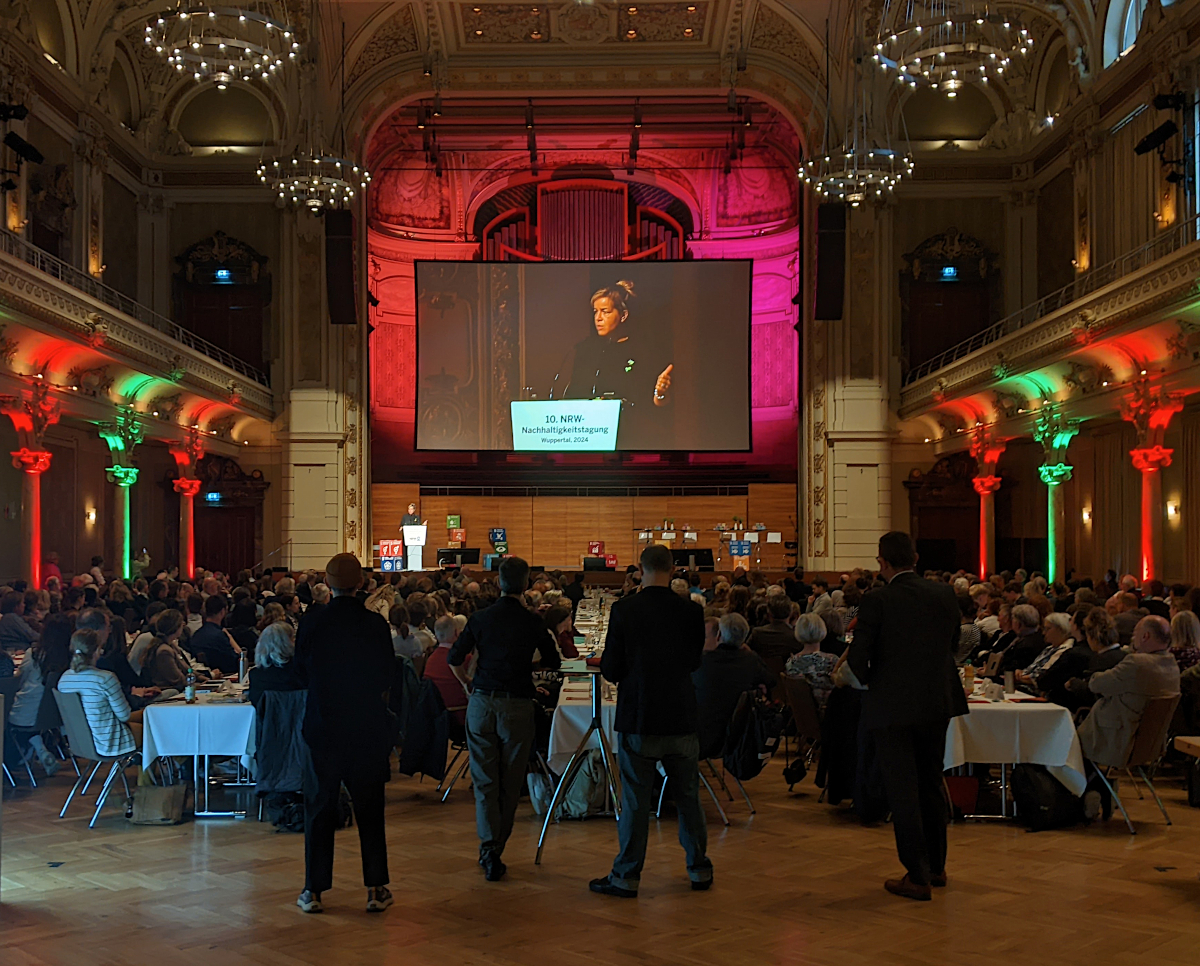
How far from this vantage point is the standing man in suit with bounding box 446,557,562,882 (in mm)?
5281

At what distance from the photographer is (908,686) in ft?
16.0

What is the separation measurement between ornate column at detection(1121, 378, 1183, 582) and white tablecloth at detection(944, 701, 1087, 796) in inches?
401

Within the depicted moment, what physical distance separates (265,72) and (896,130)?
44.8 ft

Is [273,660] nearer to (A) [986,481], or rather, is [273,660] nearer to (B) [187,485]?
(B) [187,485]

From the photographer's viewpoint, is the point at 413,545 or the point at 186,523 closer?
the point at 186,523

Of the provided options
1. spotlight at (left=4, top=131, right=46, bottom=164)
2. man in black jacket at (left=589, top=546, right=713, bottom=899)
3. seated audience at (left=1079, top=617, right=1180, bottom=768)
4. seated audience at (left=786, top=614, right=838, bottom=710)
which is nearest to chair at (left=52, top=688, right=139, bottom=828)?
man in black jacket at (left=589, top=546, right=713, bottom=899)

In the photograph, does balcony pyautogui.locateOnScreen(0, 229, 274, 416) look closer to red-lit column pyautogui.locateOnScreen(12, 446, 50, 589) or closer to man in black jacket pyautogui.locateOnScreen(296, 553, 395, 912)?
red-lit column pyautogui.locateOnScreen(12, 446, 50, 589)

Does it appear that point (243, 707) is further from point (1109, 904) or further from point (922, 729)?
point (1109, 904)

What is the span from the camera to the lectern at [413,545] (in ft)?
77.8

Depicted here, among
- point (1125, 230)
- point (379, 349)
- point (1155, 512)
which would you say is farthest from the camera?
point (379, 349)

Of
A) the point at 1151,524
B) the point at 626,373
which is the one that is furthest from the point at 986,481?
the point at 626,373

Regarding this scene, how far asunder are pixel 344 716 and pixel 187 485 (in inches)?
727

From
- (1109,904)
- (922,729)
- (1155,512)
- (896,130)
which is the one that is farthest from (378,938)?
(896,130)

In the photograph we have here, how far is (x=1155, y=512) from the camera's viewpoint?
52.2ft
